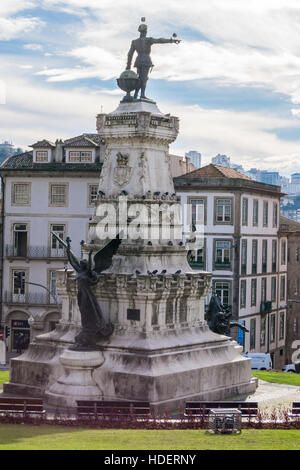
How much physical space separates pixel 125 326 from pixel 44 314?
103 feet

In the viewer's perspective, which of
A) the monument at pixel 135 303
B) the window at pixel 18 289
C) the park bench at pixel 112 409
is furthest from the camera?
the window at pixel 18 289

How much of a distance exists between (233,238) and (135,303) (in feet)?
102

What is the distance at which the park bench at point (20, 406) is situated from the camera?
31734 millimetres

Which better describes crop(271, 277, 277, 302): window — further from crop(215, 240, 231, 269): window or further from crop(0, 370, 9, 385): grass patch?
crop(0, 370, 9, 385): grass patch

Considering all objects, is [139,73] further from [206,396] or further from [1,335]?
[1,335]

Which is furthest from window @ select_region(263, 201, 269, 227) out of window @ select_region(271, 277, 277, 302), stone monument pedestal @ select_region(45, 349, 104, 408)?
stone monument pedestal @ select_region(45, 349, 104, 408)

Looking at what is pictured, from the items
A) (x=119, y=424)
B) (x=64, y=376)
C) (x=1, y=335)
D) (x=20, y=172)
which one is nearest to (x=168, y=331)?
(x=64, y=376)

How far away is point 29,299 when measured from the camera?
2645 inches

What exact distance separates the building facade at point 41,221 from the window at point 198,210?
6.60 m

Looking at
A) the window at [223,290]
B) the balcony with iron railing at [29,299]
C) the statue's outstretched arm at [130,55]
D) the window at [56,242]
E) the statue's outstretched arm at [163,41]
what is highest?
the statue's outstretched arm at [163,41]

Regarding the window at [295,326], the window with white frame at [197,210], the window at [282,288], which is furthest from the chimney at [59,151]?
the window at [295,326]

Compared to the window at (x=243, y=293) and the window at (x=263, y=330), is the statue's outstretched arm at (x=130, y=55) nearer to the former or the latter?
the window at (x=243, y=293)

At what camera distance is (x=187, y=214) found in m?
66.7

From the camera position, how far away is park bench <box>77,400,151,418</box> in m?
31.2
